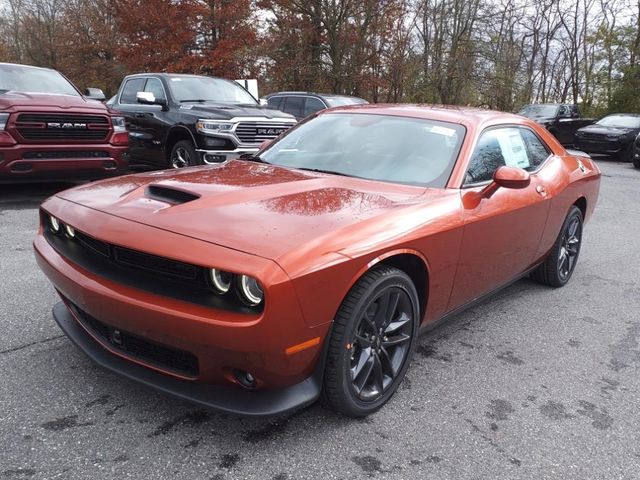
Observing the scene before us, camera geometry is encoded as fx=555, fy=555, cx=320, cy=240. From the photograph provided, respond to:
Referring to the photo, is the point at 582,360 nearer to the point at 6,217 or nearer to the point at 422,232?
the point at 422,232

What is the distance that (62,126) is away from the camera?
21.6 feet

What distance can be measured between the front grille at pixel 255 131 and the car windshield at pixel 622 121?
14.0 metres

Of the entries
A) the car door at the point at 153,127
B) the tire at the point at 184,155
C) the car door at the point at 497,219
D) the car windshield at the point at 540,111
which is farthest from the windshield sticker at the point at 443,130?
the car windshield at the point at 540,111

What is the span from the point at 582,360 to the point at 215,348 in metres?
2.34

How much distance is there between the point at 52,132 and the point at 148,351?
16.9ft

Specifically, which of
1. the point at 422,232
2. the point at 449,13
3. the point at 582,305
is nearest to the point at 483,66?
the point at 449,13

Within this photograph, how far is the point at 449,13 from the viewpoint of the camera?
24.3 meters

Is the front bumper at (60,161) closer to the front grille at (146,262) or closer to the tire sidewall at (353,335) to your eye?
the front grille at (146,262)

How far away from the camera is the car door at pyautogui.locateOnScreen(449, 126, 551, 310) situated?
307 centimetres

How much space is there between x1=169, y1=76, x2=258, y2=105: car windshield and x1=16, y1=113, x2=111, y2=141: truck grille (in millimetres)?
1622

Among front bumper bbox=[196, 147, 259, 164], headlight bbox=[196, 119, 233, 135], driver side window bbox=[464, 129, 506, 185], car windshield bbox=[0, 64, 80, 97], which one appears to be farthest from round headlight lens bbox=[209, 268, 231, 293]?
car windshield bbox=[0, 64, 80, 97]

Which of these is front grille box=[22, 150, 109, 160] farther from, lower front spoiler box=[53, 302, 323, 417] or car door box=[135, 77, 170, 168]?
lower front spoiler box=[53, 302, 323, 417]

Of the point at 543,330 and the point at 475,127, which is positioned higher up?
A: the point at 475,127

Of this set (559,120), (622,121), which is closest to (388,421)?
(622,121)
